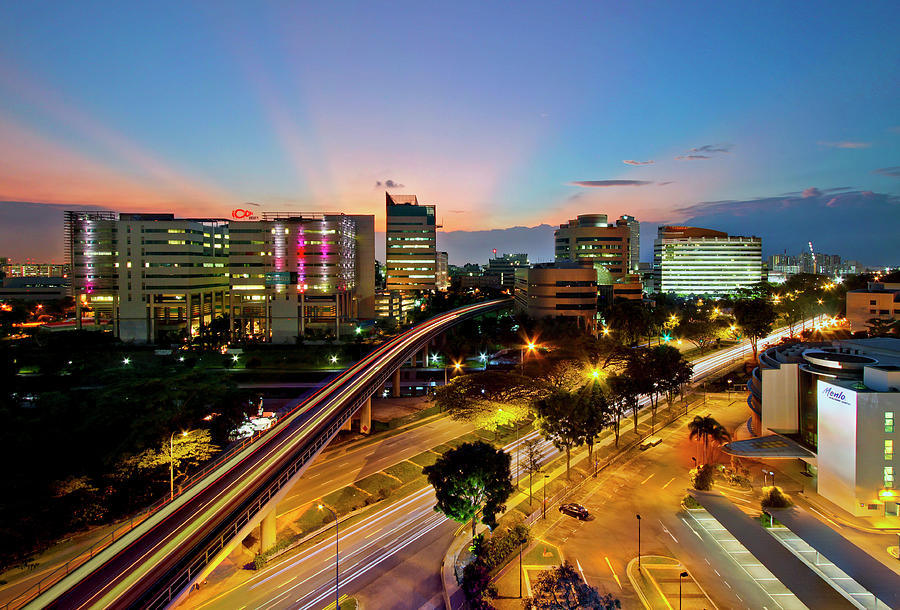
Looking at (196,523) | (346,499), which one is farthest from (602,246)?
(196,523)

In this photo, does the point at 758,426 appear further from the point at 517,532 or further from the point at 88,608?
the point at 88,608

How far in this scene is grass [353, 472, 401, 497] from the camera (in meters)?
39.3

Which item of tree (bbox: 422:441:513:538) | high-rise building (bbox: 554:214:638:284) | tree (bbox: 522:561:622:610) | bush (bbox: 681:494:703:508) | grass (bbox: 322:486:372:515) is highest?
high-rise building (bbox: 554:214:638:284)

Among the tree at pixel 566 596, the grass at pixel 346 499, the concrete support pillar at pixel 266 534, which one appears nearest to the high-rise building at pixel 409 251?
the grass at pixel 346 499

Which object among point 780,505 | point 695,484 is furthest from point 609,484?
point 780,505

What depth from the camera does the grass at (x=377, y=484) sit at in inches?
1547

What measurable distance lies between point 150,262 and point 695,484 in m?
115

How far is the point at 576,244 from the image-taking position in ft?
523

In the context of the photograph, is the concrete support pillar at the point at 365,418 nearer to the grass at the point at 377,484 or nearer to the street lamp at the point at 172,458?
the grass at the point at 377,484

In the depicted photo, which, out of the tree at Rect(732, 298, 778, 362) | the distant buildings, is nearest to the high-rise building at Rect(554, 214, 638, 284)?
the tree at Rect(732, 298, 778, 362)

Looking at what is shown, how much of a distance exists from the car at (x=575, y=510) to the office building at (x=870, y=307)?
92.5 meters

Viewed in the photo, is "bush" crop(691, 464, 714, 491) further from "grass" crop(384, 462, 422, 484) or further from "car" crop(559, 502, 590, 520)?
"grass" crop(384, 462, 422, 484)

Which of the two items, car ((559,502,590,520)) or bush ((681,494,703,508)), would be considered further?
bush ((681,494,703,508))

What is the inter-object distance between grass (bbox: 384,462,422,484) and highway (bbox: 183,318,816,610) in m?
4.73
